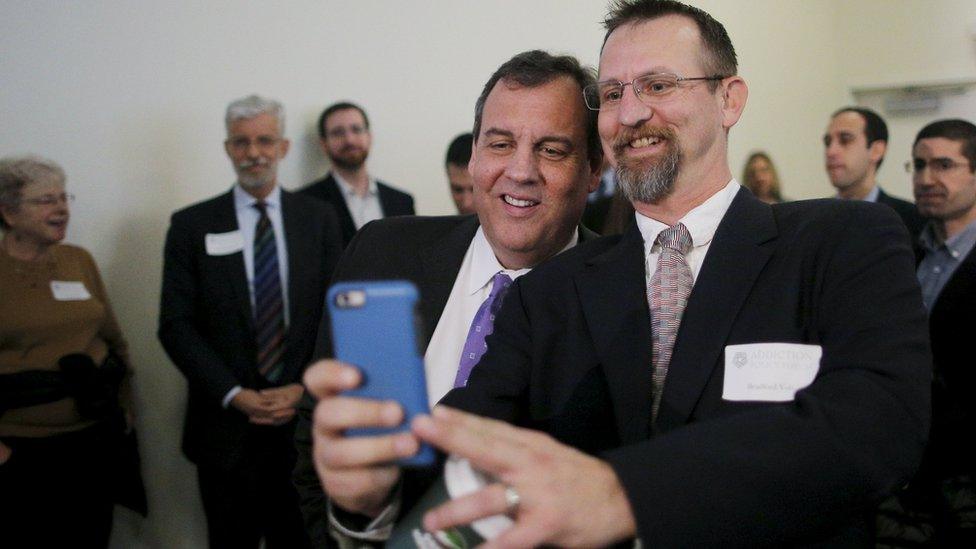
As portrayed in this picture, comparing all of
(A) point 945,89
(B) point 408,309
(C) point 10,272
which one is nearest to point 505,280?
(B) point 408,309

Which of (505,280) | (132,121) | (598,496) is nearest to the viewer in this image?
(598,496)

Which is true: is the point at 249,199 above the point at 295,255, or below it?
above

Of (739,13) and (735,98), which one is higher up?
(739,13)

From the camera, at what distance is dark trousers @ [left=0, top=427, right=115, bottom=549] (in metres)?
3.18

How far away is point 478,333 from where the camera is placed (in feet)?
5.86

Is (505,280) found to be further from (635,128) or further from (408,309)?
(408,309)

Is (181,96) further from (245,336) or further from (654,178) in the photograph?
(654,178)

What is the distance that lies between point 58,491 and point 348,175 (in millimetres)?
2004

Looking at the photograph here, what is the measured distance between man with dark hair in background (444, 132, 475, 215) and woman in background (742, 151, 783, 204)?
338 centimetres

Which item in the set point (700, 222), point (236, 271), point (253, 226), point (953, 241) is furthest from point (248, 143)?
point (953, 241)

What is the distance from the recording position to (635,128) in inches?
61.8

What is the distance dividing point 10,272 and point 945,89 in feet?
28.1

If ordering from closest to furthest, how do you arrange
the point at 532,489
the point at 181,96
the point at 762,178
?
1. the point at 532,489
2. the point at 181,96
3. the point at 762,178

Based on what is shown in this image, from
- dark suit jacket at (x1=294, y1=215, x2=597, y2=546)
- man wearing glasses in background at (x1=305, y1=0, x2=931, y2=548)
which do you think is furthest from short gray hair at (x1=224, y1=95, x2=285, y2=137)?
man wearing glasses in background at (x1=305, y1=0, x2=931, y2=548)
